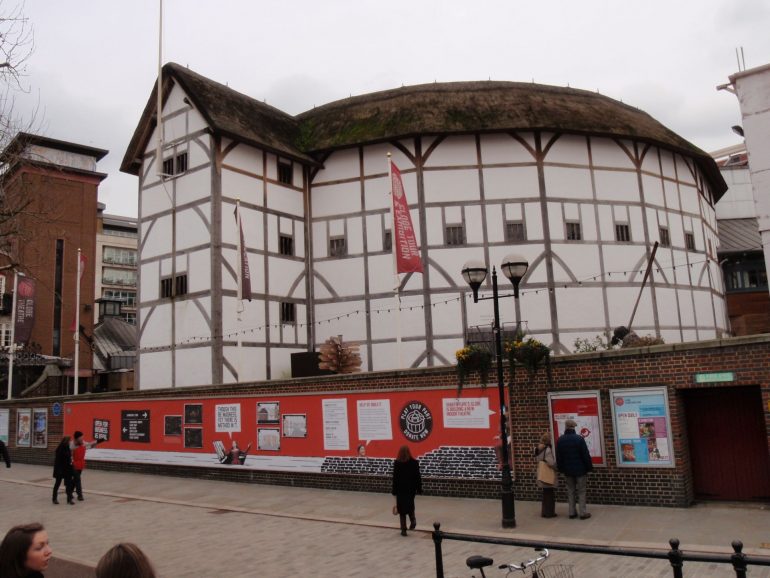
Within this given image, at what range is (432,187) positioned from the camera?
25.6m

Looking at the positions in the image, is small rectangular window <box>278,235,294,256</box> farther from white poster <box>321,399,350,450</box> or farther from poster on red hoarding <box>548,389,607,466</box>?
poster on red hoarding <box>548,389,607,466</box>

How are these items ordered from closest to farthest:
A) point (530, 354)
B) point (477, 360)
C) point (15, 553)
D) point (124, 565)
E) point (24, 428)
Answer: point (124, 565) → point (15, 553) → point (530, 354) → point (477, 360) → point (24, 428)

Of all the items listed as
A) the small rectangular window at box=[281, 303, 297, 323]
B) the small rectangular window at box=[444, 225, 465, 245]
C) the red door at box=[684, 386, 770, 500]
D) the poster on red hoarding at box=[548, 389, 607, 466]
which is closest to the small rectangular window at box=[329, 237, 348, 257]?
the small rectangular window at box=[281, 303, 297, 323]

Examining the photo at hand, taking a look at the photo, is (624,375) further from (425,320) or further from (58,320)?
(58,320)

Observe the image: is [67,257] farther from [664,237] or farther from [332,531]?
[332,531]

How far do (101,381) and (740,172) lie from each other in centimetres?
4616

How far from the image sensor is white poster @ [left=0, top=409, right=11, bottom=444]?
983 inches

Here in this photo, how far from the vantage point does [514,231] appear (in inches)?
996

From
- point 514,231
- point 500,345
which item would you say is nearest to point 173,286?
point 514,231

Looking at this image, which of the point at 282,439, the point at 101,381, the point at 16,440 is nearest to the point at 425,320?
the point at 282,439

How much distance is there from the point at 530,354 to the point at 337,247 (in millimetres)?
15398

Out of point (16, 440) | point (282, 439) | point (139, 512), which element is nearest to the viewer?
point (139, 512)

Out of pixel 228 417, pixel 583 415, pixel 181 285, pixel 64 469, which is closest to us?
pixel 583 415

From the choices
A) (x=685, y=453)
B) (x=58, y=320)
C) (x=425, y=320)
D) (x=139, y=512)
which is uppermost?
(x=58, y=320)
